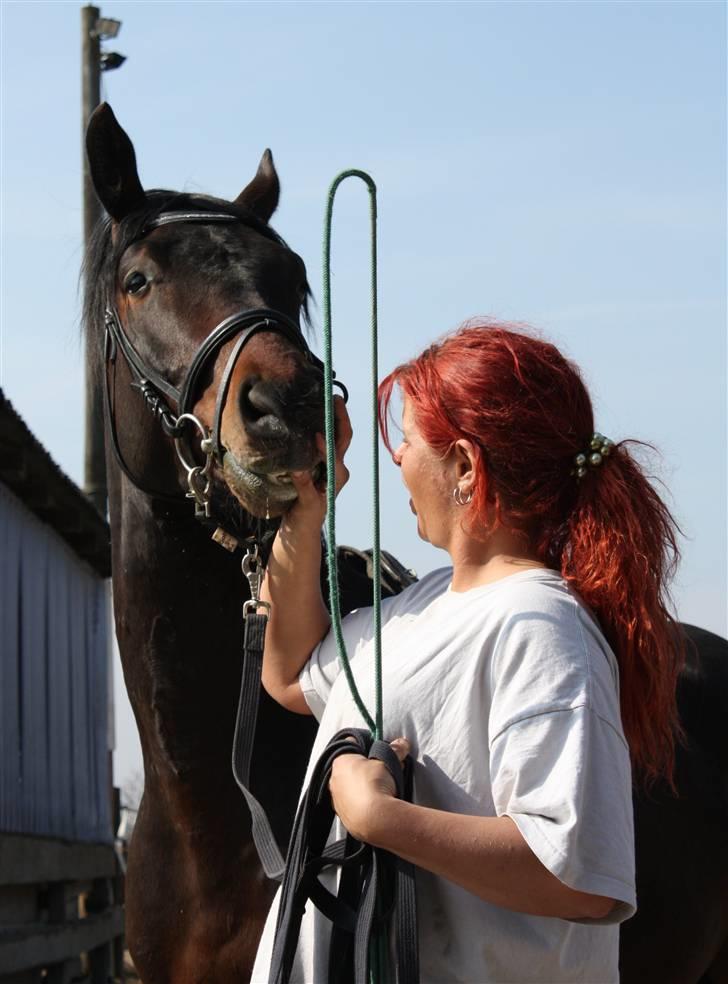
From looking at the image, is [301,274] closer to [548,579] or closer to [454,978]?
[548,579]

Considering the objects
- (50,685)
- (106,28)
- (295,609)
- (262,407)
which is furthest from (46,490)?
(295,609)

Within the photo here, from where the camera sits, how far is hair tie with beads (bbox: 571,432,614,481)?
6.35ft

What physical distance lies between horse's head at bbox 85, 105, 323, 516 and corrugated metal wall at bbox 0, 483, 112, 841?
208 inches

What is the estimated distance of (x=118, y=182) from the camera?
369cm

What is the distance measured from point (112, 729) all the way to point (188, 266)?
34.2 feet

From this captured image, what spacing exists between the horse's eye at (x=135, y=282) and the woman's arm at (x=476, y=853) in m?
2.02

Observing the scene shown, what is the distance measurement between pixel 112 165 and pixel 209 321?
756mm

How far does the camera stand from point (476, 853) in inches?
65.9

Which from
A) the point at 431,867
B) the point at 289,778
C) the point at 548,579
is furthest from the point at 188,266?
the point at 431,867

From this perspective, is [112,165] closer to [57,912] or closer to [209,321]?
[209,321]

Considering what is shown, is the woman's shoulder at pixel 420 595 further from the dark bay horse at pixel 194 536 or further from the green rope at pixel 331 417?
the dark bay horse at pixel 194 536

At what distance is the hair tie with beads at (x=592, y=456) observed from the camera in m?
1.94

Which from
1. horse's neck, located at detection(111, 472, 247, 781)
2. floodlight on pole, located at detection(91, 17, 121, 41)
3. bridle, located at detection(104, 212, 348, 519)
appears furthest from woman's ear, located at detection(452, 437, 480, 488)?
floodlight on pole, located at detection(91, 17, 121, 41)

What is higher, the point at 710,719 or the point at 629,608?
the point at 629,608
